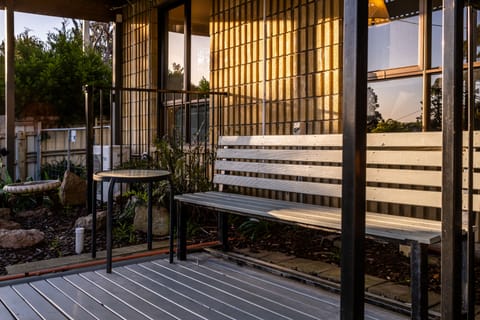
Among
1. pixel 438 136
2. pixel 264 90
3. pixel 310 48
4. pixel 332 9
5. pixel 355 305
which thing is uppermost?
pixel 332 9

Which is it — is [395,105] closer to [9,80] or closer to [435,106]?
[435,106]

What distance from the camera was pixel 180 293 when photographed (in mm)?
2500

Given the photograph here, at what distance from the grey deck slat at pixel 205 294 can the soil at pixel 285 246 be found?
3.01 ft

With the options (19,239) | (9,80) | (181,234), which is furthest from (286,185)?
(9,80)

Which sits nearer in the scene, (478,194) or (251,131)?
(478,194)

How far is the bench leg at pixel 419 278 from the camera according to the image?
1.85 m

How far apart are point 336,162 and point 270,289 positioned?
844mm

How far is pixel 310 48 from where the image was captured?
413 cm

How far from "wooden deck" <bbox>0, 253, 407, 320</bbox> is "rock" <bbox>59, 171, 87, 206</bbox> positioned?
261 centimetres

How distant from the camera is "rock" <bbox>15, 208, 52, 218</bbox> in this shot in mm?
5141

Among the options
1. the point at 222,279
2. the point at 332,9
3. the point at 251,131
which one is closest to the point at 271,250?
the point at 222,279

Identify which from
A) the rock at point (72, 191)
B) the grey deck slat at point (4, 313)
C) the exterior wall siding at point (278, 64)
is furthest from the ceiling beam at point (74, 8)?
the grey deck slat at point (4, 313)

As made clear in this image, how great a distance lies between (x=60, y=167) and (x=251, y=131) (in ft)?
14.7

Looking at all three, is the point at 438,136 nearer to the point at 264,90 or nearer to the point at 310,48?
the point at 310,48
